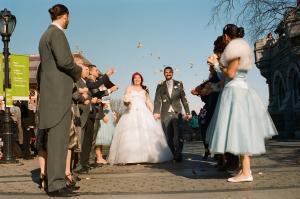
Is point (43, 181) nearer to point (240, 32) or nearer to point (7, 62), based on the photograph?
point (240, 32)

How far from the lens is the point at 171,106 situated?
11.6 metres

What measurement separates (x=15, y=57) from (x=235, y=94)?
9.65 meters

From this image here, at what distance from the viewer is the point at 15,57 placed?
14.7m

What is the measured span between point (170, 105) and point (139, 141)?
1256 mm

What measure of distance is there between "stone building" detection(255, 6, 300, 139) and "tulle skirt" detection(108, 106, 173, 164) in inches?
578

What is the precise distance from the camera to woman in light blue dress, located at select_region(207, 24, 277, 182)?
6602mm

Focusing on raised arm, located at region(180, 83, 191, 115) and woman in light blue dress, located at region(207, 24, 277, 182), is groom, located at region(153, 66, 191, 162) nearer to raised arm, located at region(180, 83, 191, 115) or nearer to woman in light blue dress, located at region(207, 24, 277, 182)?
raised arm, located at region(180, 83, 191, 115)

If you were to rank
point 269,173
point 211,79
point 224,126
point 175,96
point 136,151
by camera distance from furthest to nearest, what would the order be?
point 175,96 → point 136,151 → point 211,79 → point 269,173 → point 224,126

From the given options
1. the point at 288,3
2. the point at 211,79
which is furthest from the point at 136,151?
the point at 288,3

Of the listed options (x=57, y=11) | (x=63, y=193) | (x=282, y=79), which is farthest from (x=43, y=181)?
(x=282, y=79)

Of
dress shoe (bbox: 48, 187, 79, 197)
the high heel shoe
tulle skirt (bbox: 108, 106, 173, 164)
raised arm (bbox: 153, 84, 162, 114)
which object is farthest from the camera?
raised arm (bbox: 153, 84, 162, 114)

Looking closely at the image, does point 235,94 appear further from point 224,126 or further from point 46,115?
point 46,115

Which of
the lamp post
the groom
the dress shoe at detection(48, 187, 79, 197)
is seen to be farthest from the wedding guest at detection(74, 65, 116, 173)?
the lamp post

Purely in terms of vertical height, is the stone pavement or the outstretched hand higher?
the outstretched hand
